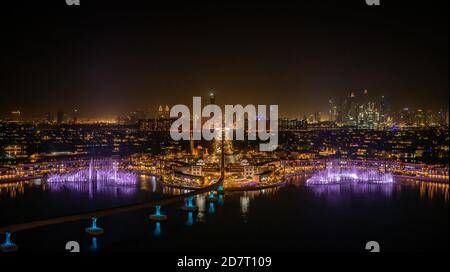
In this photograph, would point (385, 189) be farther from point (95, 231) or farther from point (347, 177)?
point (95, 231)

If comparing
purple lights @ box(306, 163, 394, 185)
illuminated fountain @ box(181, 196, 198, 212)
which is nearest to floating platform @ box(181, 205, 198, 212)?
illuminated fountain @ box(181, 196, 198, 212)

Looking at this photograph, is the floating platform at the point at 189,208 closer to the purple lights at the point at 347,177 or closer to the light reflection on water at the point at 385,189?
the light reflection on water at the point at 385,189

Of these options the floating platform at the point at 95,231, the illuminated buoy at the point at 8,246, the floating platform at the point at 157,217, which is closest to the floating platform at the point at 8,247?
the illuminated buoy at the point at 8,246

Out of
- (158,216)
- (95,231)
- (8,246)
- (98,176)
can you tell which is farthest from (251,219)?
(98,176)

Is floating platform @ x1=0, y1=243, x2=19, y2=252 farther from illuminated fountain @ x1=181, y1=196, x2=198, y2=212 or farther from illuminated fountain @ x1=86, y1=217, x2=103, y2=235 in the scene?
illuminated fountain @ x1=181, y1=196, x2=198, y2=212

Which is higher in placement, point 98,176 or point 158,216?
point 98,176

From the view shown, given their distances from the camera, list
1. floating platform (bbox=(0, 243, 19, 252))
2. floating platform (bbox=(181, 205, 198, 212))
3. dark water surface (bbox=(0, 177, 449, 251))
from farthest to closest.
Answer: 1. floating platform (bbox=(181, 205, 198, 212))
2. dark water surface (bbox=(0, 177, 449, 251))
3. floating platform (bbox=(0, 243, 19, 252))
